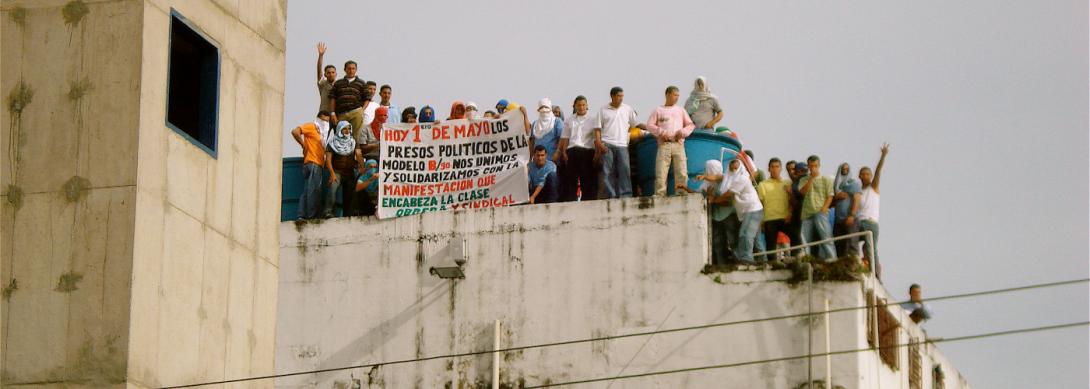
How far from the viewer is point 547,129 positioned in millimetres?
34156

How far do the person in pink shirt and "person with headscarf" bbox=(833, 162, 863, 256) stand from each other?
2094 mm

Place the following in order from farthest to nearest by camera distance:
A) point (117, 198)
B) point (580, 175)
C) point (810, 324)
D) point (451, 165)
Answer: point (451, 165) → point (580, 175) → point (810, 324) → point (117, 198)

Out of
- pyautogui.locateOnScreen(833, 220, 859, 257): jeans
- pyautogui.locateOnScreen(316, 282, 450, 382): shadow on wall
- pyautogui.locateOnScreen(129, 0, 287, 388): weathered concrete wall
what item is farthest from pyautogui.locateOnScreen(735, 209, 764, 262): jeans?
pyautogui.locateOnScreen(129, 0, 287, 388): weathered concrete wall

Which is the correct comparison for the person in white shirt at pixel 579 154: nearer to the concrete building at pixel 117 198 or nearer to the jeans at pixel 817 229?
the jeans at pixel 817 229

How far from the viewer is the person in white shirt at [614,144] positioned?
33188 millimetres

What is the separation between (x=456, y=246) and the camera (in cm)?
3331

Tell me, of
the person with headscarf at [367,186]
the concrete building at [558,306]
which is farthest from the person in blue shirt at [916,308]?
the person with headscarf at [367,186]

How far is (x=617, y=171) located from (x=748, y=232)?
2.07 meters

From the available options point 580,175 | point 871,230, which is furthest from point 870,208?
point 580,175

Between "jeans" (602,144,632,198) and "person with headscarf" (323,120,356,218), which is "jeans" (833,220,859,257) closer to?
"jeans" (602,144,632,198)

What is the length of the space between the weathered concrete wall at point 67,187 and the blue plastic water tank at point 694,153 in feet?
33.4

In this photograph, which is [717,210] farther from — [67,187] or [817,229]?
[67,187]

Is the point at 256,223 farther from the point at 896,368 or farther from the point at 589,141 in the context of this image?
the point at 896,368

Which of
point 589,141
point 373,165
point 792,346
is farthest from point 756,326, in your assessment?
point 373,165
